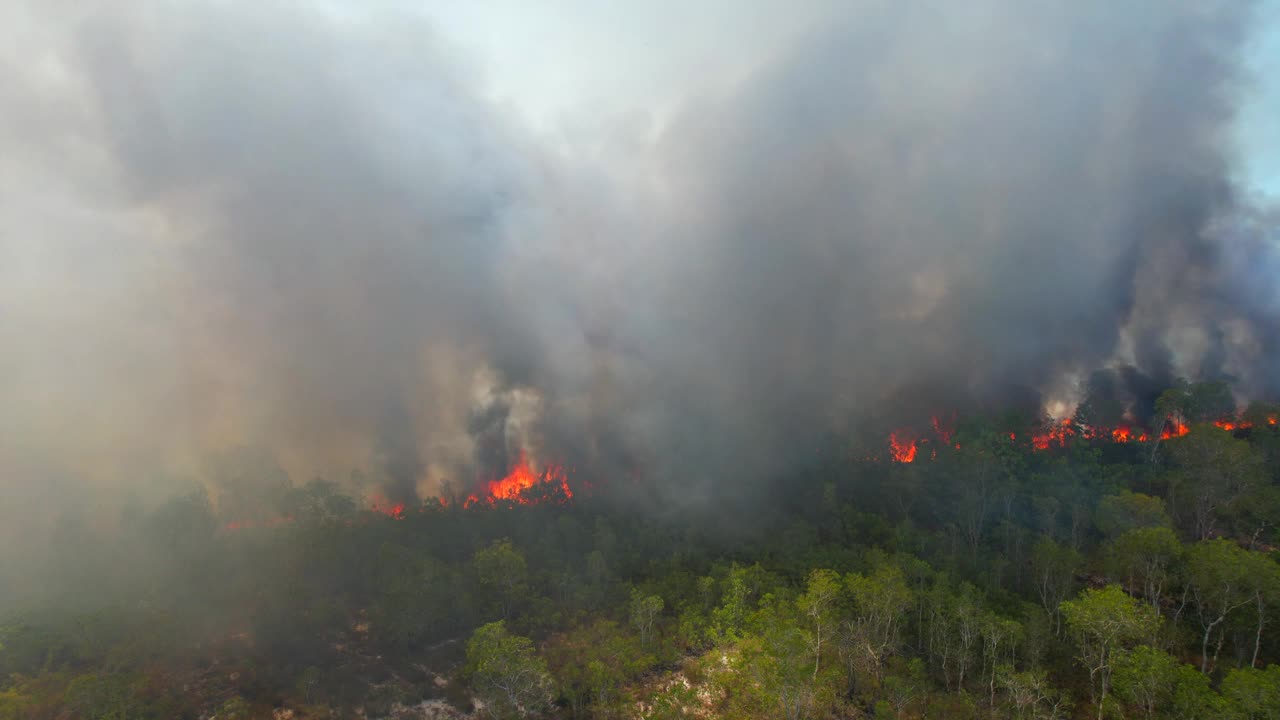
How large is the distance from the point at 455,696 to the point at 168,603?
67.6 m

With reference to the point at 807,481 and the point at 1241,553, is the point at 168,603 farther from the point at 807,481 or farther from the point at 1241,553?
the point at 1241,553

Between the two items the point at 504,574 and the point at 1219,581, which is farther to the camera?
the point at 504,574

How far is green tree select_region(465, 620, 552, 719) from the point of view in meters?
71.4

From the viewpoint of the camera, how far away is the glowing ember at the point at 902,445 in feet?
532

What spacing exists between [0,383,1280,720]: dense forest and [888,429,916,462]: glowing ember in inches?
274

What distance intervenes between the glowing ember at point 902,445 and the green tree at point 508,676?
123 m

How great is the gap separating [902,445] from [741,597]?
10660cm

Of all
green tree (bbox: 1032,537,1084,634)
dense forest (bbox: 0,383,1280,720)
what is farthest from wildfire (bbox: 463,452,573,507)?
green tree (bbox: 1032,537,1084,634)

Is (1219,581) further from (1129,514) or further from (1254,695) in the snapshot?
(1129,514)

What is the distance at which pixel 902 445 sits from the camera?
556ft

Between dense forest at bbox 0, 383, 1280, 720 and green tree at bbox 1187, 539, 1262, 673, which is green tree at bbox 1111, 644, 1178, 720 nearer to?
dense forest at bbox 0, 383, 1280, 720

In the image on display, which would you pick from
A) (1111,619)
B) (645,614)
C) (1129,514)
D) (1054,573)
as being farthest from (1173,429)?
(645,614)

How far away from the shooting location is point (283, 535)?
134 meters

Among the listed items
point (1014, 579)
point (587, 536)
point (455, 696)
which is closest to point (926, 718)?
point (1014, 579)
